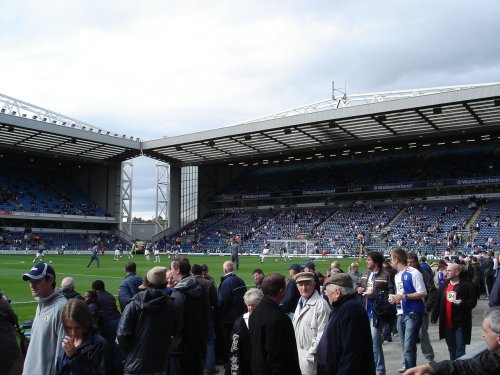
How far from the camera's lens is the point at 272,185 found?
230 feet

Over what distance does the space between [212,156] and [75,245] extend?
18.6 metres

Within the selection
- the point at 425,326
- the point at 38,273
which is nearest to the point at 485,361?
the point at 38,273

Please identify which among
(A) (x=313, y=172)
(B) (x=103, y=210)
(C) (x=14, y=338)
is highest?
(A) (x=313, y=172)

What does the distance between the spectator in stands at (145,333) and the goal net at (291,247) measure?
144ft

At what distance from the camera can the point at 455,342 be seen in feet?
27.0

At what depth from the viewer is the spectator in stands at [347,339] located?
4.82m

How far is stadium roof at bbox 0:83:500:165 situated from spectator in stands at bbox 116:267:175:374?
3777 cm

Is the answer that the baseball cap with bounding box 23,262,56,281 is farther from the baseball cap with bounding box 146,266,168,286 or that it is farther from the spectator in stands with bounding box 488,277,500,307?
the spectator in stands with bounding box 488,277,500,307

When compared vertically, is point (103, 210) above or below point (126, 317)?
above

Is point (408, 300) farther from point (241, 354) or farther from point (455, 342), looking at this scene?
point (241, 354)

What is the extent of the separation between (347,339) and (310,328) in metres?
0.97

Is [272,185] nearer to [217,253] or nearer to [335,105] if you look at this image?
[217,253]

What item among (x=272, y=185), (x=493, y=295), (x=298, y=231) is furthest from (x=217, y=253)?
(x=493, y=295)

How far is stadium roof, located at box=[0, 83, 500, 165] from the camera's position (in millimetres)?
42344
